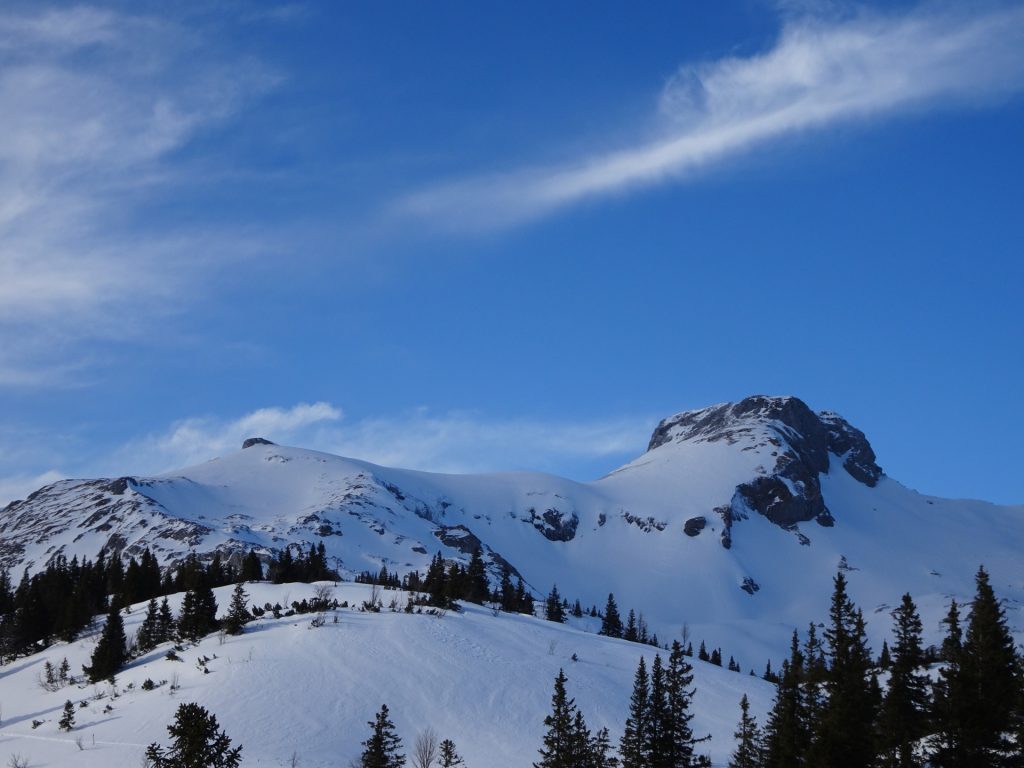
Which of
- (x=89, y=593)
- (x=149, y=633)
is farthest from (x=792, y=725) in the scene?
(x=89, y=593)

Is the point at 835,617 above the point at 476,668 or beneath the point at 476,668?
above

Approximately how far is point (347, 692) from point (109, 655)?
2033 cm

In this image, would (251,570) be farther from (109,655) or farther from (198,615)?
(109,655)

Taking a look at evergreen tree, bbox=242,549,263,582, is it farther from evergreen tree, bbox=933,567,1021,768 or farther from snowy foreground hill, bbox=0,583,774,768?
evergreen tree, bbox=933,567,1021,768

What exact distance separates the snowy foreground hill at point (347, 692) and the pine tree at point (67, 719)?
0.57 meters

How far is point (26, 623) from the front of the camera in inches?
3893

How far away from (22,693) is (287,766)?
110ft

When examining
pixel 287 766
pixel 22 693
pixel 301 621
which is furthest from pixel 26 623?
pixel 287 766

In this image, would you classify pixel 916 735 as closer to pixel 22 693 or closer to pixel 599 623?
pixel 22 693

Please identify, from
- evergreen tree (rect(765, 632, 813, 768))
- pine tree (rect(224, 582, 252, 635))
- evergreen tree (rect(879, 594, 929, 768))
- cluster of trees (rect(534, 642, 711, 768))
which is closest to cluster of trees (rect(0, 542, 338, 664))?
pine tree (rect(224, 582, 252, 635))

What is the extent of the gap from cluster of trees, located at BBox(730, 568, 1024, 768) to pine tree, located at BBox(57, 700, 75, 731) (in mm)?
41342

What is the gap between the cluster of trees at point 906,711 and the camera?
36.7m

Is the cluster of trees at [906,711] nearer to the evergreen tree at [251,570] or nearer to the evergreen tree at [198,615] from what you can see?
the evergreen tree at [198,615]

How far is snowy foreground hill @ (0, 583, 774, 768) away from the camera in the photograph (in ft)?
191
